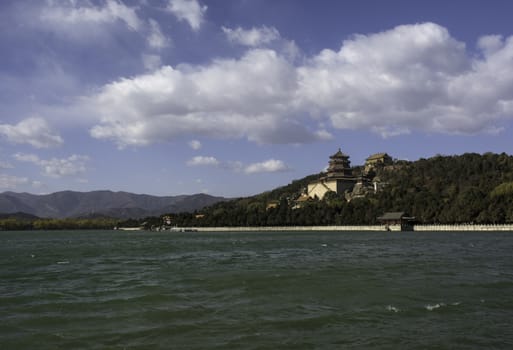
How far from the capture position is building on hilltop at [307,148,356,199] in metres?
121

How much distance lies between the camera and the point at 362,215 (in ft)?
316

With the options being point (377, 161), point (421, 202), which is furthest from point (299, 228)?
point (377, 161)

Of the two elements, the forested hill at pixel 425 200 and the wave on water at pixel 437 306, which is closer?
the wave on water at pixel 437 306

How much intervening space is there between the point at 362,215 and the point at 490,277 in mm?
79596

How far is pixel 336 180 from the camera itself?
398ft

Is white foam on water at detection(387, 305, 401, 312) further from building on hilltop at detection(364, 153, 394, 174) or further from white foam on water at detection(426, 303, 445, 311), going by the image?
building on hilltop at detection(364, 153, 394, 174)

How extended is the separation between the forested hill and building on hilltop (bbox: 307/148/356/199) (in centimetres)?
562

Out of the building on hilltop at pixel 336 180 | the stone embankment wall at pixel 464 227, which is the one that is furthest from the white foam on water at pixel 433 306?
the building on hilltop at pixel 336 180

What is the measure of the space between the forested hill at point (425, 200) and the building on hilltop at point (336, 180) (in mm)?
5625

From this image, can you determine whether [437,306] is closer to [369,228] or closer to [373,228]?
[373,228]

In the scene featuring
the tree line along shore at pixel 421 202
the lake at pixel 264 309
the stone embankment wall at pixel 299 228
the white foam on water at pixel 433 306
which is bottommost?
the lake at pixel 264 309

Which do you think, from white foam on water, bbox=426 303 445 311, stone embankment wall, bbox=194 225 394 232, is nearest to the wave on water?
white foam on water, bbox=426 303 445 311

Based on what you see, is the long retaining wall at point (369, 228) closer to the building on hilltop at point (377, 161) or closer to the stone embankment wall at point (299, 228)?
the stone embankment wall at point (299, 228)

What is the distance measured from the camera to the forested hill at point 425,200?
7919 centimetres
